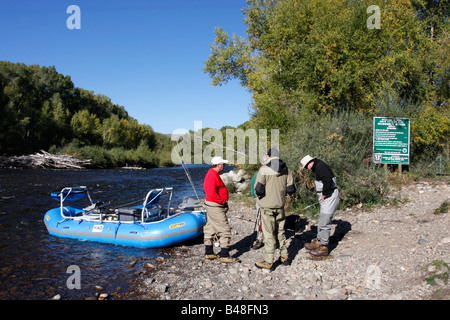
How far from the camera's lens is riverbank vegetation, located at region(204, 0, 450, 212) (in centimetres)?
1296

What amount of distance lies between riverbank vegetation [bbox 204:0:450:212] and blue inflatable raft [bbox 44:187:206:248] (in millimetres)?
4668

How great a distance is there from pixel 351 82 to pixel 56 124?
5441 centimetres

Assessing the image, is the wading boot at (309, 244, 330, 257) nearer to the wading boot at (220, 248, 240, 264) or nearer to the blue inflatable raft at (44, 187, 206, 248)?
the wading boot at (220, 248, 240, 264)

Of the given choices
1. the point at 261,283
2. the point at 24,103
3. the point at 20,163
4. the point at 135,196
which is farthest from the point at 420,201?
the point at 24,103

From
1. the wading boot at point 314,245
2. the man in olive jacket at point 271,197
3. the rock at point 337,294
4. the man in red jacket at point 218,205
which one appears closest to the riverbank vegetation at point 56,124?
the man in red jacket at point 218,205

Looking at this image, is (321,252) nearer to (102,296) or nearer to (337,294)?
(337,294)

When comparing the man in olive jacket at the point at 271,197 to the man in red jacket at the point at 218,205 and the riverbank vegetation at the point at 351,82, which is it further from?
the riverbank vegetation at the point at 351,82

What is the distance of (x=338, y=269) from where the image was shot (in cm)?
636

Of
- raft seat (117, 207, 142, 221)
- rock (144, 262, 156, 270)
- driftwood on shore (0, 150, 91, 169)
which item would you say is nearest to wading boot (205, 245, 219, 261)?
rock (144, 262, 156, 270)

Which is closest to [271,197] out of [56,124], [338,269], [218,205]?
[218,205]

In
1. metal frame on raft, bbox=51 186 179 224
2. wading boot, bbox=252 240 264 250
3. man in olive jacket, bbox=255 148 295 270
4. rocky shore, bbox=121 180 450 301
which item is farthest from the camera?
metal frame on raft, bbox=51 186 179 224

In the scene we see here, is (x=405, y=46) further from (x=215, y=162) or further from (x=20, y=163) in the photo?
(x=20, y=163)

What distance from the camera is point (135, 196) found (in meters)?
19.3
